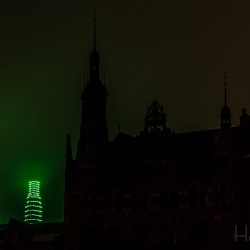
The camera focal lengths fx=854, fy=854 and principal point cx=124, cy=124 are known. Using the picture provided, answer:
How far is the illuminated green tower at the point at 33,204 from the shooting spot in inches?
4813

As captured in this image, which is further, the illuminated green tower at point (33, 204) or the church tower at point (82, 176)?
the illuminated green tower at point (33, 204)

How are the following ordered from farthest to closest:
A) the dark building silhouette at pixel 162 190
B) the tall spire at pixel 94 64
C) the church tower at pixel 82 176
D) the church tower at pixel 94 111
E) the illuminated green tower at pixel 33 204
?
the illuminated green tower at pixel 33 204
the tall spire at pixel 94 64
the church tower at pixel 94 111
the church tower at pixel 82 176
the dark building silhouette at pixel 162 190

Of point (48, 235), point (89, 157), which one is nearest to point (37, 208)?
point (48, 235)

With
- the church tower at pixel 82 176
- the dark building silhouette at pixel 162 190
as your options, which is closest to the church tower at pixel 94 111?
the church tower at pixel 82 176

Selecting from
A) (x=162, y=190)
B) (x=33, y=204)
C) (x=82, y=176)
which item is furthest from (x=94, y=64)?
(x=33, y=204)

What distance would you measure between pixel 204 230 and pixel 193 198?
3.23 metres

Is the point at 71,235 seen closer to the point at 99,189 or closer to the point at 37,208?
the point at 99,189

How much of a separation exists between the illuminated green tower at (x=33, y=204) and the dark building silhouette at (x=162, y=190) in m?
34.7

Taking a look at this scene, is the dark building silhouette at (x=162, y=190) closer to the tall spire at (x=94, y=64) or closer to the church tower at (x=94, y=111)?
the church tower at (x=94, y=111)

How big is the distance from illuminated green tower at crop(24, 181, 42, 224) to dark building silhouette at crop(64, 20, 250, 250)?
34.7 metres

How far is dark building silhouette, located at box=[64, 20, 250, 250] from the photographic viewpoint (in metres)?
78.4

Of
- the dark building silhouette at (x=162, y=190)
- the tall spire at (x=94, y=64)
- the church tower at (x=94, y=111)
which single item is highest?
the tall spire at (x=94, y=64)

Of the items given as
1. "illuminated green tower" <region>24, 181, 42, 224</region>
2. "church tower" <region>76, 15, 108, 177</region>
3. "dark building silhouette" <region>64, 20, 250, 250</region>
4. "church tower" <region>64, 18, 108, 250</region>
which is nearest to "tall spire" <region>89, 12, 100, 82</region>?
"church tower" <region>76, 15, 108, 177</region>

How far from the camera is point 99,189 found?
8525 centimetres
